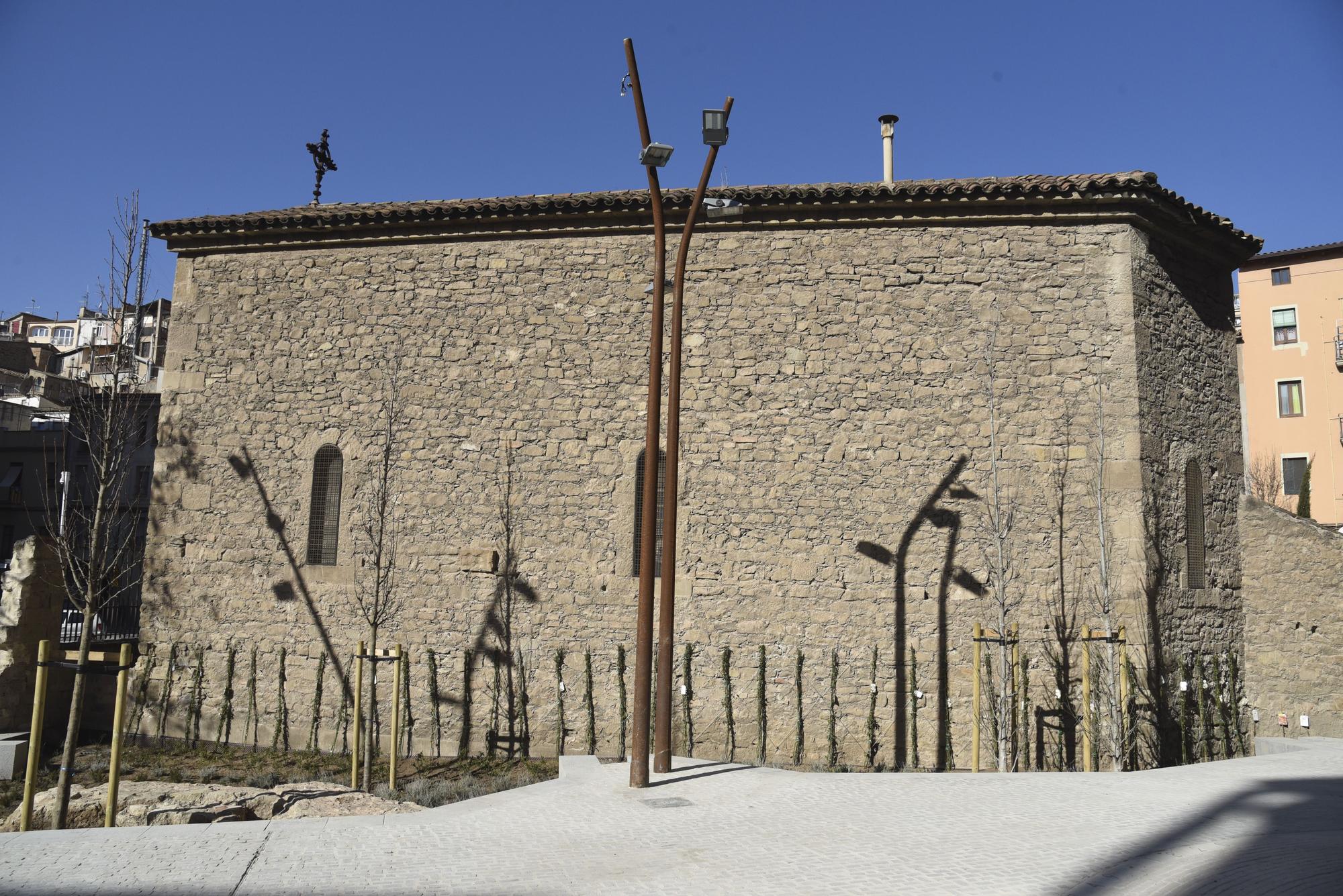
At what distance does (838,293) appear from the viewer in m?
12.2

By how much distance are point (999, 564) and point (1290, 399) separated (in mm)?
23242

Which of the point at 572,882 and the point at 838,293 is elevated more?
the point at 838,293

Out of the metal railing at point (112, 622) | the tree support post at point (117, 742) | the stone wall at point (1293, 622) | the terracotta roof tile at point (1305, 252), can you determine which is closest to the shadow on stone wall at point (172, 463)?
the metal railing at point (112, 622)

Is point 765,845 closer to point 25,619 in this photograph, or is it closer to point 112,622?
point 25,619

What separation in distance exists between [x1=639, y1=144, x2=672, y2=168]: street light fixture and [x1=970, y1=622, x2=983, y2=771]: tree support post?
6.26 meters

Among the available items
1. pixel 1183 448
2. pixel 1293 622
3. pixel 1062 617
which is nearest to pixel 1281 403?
pixel 1293 622

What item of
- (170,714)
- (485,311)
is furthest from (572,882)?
(170,714)

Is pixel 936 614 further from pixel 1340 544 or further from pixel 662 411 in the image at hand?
pixel 1340 544

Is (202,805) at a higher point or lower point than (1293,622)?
lower

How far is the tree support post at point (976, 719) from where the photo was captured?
998 cm

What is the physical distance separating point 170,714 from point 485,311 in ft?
24.1

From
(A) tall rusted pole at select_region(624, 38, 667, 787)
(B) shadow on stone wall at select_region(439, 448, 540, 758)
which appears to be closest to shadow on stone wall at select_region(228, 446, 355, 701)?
(B) shadow on stone wall at select_region(439, 448, 540, 758)

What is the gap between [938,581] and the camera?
11547 millimetres

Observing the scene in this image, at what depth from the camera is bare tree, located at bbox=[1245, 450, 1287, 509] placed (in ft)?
91.2
